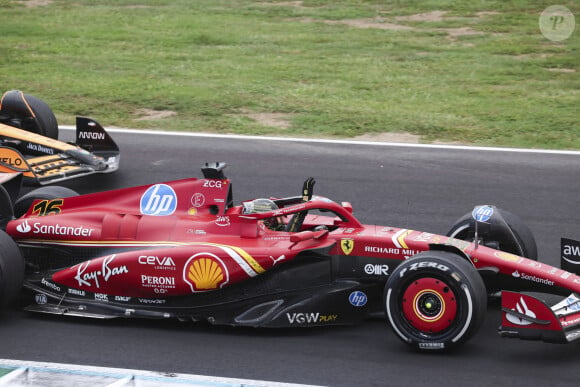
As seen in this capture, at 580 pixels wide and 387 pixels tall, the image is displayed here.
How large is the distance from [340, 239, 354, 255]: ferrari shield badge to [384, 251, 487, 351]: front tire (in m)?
0.58

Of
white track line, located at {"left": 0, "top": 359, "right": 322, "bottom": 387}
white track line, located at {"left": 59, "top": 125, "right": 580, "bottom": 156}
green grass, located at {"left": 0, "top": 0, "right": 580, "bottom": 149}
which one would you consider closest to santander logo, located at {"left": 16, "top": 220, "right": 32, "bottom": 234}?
white track line, located at {"left": 0, "top": 359, "right": 322, "bottom": 387}

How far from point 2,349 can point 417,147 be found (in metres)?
7.11

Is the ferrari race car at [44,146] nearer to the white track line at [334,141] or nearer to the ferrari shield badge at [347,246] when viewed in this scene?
the white track line at [334,141]

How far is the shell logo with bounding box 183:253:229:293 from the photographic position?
26.2 ft

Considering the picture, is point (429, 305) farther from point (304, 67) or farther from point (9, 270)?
point (304, 67)

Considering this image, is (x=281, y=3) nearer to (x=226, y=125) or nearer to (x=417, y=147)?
(x=226, y=125)

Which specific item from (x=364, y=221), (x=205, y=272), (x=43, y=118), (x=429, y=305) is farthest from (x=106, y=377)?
(x=43, y=118)

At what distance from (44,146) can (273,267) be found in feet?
16.3

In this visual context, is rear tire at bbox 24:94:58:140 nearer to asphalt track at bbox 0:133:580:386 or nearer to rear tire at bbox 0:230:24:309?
asphalt track at bbox 0:133:580:386

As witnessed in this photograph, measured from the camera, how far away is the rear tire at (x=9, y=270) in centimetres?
799

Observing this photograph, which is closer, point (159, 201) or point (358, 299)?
point (358, 299)

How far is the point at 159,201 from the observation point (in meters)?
8.68

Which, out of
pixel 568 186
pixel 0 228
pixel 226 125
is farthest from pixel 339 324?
pixel 226 125

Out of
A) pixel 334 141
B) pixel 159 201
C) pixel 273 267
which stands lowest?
pixel 334 141
